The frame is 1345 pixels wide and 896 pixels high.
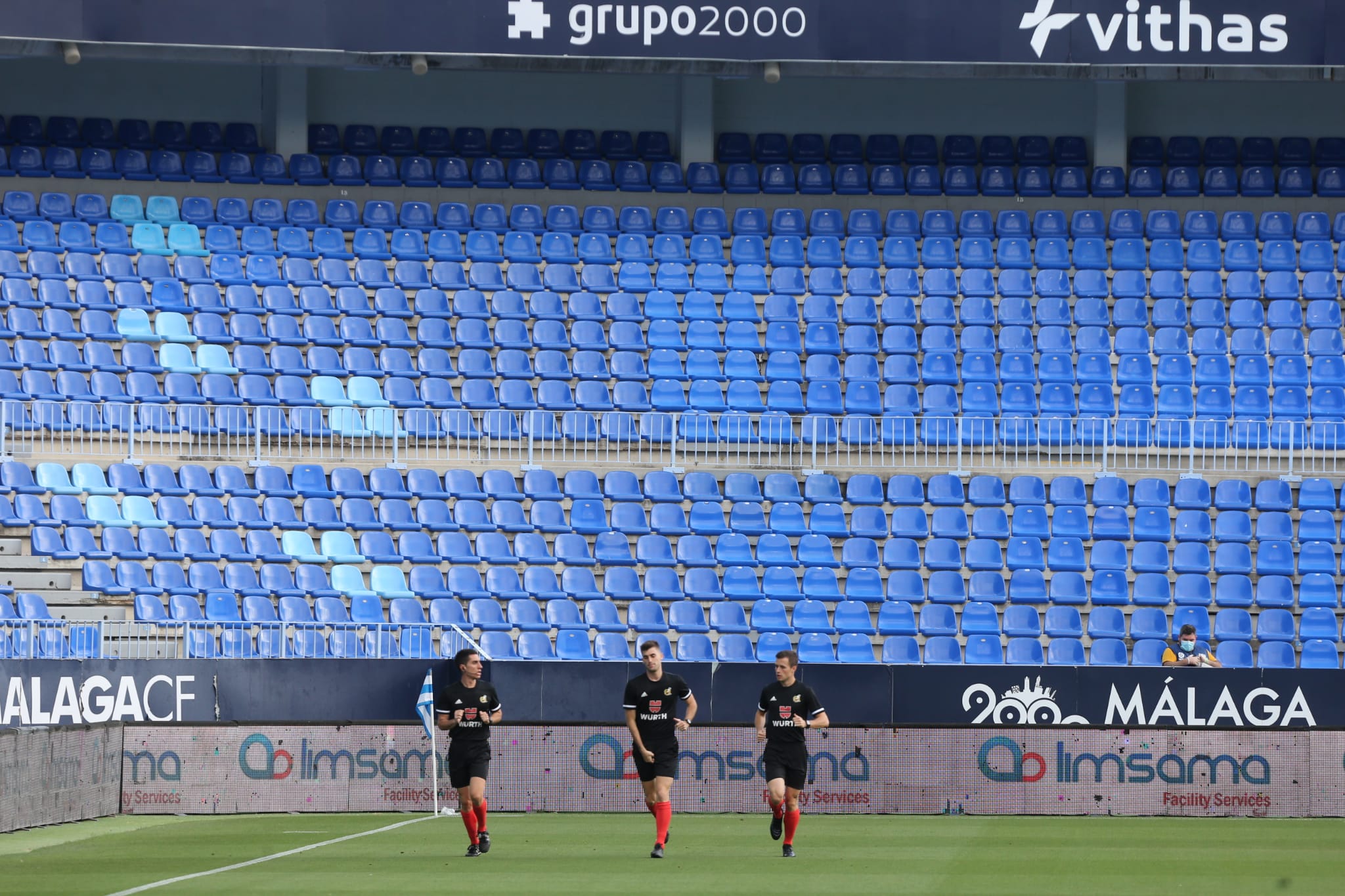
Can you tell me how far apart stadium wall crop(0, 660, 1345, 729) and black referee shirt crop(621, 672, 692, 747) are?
632cm

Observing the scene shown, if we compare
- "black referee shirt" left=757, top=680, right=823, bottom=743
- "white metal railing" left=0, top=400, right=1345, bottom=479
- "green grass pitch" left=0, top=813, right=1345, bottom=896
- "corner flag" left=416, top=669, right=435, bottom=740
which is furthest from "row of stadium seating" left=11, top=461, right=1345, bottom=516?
"black referee shirt" left=757, top=680, right=823, bottom=743

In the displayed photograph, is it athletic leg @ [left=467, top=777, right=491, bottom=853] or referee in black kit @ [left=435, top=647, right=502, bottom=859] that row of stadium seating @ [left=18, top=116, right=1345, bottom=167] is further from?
athletic leg @ [left=467, top=777, right=491, bottom=853]

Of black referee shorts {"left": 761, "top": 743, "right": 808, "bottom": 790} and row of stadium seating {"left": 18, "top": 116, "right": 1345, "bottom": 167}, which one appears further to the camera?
row of stadium seating {"left": 18, "top": 116, "right": 1345, "bottom": 167}

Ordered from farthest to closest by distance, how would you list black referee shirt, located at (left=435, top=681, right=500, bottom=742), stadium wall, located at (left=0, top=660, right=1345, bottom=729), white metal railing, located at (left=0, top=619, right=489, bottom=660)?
white metal railing, located at (left=0, top=619, right=489, bottom=660), stadium wall, located at (left=0, top=660, right=1345, bottom=729), black referee shirt, located at (left=435, top=681, right=500, bottom=742)

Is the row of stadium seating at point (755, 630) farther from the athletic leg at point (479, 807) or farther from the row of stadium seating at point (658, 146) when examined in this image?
the row of stadium seating at point (658, 146)

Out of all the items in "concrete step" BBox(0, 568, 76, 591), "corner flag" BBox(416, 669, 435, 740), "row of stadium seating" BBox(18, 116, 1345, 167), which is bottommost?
"corner flag" BBox(416, 669, 435, 740)

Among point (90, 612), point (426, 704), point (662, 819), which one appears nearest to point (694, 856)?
point (662, 819)

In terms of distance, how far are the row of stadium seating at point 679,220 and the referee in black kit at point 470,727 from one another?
1582 cm

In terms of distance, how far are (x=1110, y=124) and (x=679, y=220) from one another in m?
7.66

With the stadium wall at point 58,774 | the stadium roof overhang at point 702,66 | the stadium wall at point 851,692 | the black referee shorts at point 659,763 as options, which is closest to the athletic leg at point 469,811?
the black referee shorts at point 659,763

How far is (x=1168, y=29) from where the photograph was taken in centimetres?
2961

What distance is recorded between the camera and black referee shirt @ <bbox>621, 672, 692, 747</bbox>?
653 inches

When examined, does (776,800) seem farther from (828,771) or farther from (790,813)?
(828,771)

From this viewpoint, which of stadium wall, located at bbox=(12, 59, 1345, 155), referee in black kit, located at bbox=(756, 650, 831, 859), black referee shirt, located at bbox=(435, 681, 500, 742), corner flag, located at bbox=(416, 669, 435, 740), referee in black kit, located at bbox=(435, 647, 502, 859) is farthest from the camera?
stadium wall, located at bbox=(12, 59, 1345, 155)
